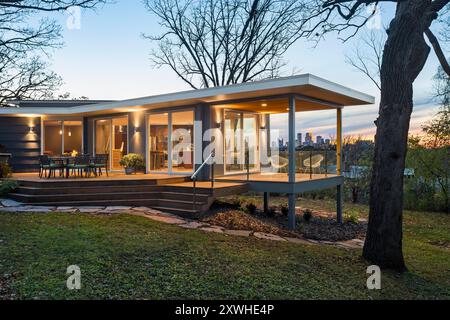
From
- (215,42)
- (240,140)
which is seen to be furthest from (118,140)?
(215,42)

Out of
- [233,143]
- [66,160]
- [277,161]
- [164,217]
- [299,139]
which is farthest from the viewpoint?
[277,161]

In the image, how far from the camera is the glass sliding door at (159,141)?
39.1 ft

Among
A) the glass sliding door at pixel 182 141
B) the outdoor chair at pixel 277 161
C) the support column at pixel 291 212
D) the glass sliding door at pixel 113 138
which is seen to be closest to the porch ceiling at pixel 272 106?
the glass sliding door at pixel 182 141

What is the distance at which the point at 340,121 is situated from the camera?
11.1 meters

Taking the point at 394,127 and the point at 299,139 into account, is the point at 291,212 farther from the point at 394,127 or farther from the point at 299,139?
the point at 299,139

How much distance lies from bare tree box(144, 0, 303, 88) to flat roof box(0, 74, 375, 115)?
404 inches

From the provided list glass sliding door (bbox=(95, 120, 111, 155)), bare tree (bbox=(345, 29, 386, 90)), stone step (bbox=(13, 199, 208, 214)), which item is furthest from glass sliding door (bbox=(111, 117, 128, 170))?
bare tree (bbox=(345, 29, 386, 90))

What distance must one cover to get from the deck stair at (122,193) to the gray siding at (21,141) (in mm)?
4788

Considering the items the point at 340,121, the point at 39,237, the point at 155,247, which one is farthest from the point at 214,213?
the point at 340,121

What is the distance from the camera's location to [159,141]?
1220 centimetres

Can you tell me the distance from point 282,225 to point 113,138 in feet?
26.1

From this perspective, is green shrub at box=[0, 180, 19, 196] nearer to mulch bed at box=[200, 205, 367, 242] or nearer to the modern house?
the modern house

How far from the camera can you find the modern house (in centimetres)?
908

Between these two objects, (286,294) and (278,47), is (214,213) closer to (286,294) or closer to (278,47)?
(286,294)
